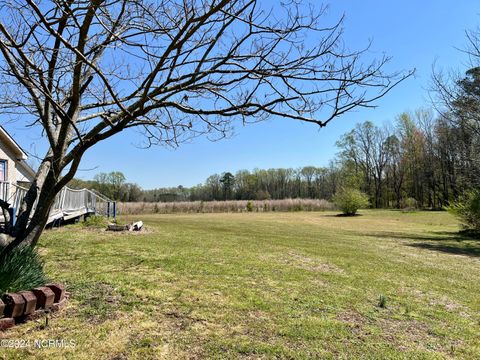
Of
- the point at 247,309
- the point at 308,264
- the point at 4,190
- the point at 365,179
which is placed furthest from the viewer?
the point at 365,179

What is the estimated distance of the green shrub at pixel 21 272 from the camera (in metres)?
3.37

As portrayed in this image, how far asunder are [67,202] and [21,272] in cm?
1031

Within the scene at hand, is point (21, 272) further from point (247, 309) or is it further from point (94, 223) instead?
point (94, 223)

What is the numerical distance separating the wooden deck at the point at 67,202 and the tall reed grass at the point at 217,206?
13.3m

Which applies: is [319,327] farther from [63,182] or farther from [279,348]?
[63,182]

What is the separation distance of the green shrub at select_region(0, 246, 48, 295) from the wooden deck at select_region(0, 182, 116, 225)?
6.01 ft

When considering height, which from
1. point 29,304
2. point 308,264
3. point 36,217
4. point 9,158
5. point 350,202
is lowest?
point 308,264

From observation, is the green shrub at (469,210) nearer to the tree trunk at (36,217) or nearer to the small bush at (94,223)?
the small bush at (94,223)

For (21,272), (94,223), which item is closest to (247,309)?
(21,272)

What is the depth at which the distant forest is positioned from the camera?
49.3m

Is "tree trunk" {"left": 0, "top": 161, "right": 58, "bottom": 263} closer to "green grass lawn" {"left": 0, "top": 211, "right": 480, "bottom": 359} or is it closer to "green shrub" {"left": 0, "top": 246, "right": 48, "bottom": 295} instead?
"green shrub" {"left": 0, "top": 246, "right": 48, "bottom": 295}

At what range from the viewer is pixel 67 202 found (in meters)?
13.0

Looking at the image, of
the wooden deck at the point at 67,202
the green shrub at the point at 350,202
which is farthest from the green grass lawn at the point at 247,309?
the green shrub at the point at 350,202

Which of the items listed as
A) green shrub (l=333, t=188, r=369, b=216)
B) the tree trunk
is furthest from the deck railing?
green shrub (l=333, t=188, r=369, b=216)
